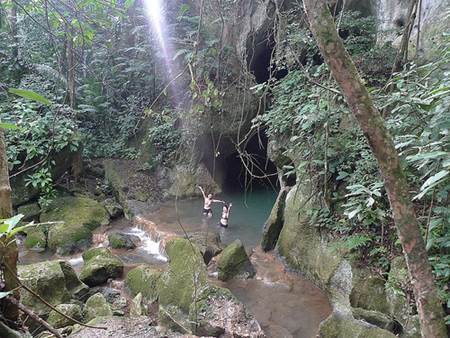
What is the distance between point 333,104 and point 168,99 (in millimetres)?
8389

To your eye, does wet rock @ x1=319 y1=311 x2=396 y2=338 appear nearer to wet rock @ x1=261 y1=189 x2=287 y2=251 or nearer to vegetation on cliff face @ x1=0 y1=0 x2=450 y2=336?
vegetation on cliff face @ x1=0 y1=0 x2=450 y2=336

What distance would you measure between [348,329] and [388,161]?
3255 millimetres

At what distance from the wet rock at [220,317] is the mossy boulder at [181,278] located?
11.1 inches

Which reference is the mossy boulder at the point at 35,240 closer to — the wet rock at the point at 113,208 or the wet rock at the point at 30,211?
the wet rock at the point at 30,211

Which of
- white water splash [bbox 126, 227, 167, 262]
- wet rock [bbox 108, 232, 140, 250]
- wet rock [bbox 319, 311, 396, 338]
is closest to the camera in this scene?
wet rock [bbox 319, 311, 396, 338]

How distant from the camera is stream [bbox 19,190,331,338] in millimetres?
5926

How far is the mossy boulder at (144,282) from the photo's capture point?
251 inches

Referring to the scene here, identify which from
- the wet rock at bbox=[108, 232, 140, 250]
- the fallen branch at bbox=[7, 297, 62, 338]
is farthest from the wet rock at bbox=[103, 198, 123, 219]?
the fallen branch at bbox=[7, 297, 62, 338]

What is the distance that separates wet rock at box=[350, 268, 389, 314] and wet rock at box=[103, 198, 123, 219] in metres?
7.71

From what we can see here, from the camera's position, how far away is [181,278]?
239 inches

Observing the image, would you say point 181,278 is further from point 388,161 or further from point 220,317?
point 388,161

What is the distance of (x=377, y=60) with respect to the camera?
780 centimetres

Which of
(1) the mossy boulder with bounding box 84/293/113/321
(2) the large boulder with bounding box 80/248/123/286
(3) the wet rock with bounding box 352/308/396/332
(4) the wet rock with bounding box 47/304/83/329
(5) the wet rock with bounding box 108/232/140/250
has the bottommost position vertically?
(5) the wet rock with bounding box 108/232/140/250

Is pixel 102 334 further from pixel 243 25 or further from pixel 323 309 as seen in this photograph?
pixel 243 25
